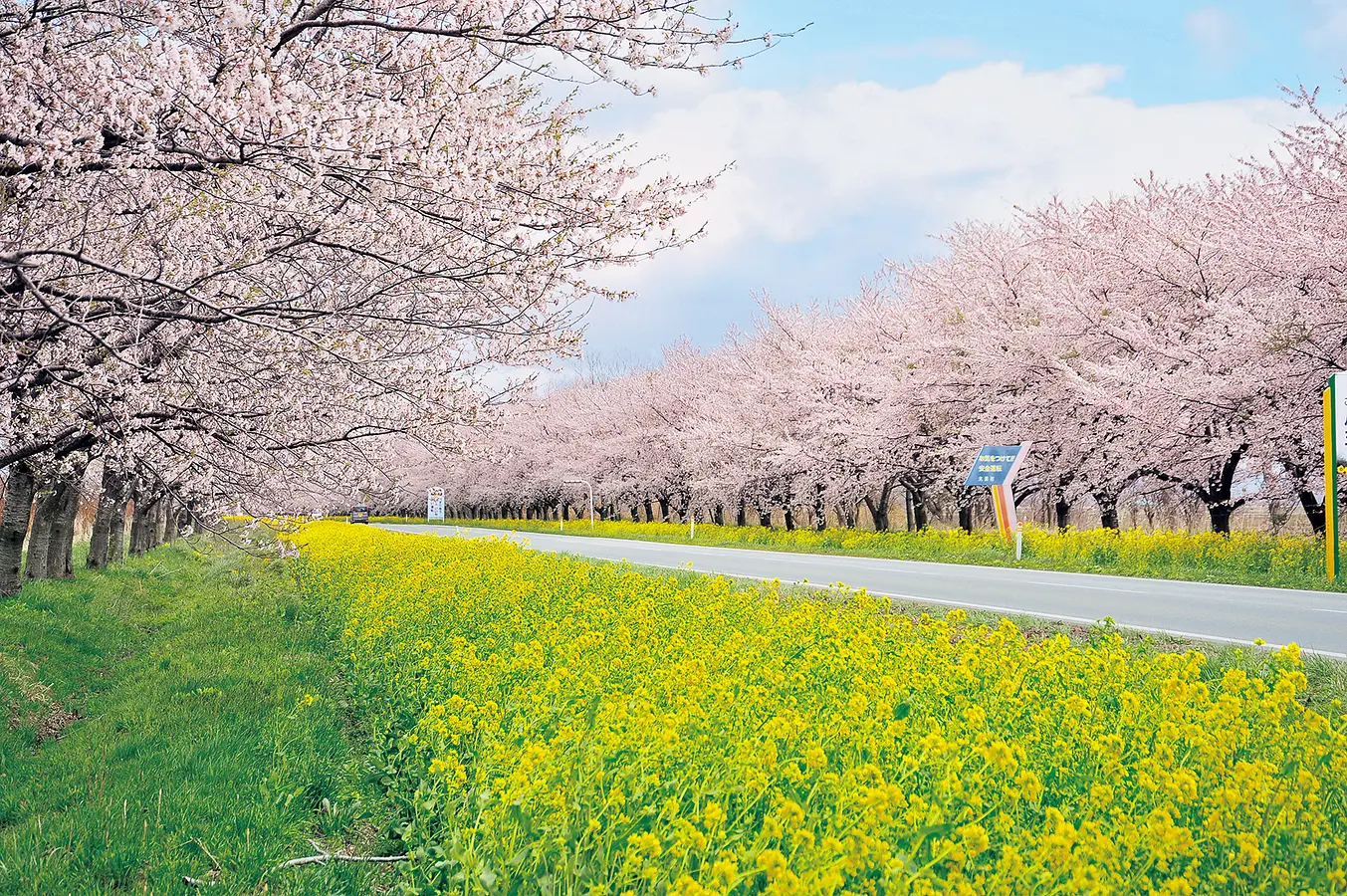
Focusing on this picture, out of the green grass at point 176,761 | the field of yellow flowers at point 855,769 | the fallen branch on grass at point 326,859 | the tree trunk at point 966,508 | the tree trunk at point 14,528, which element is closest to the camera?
the field of yellow flowers at point 855,769

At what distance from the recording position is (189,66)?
3.87 meters

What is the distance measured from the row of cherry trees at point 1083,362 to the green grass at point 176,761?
322 cm

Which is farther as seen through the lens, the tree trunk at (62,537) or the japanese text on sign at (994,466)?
the japanese text on sign at (994,466)

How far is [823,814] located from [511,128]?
4.84 m

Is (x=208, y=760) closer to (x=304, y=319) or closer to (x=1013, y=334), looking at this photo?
(x=304, y=319)

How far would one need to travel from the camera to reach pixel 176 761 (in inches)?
210

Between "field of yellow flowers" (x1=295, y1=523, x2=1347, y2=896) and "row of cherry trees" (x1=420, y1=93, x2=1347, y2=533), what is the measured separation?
5.40 metres

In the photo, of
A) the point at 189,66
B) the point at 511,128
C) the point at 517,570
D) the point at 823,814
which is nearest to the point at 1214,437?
the point at 517,570

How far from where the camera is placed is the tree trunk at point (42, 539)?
14.6 metres

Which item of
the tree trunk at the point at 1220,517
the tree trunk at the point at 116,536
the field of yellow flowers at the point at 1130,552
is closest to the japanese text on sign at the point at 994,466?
the field of yellow flowers at the point at 1130,552

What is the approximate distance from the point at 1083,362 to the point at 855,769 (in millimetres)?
16360

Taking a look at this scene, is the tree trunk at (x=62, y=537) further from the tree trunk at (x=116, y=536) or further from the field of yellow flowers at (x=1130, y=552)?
the field of yellow flowers at (x=1130, y=552)

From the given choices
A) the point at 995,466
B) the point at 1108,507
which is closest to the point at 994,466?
the point at 995,466

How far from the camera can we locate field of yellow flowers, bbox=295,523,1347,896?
2.47 m
